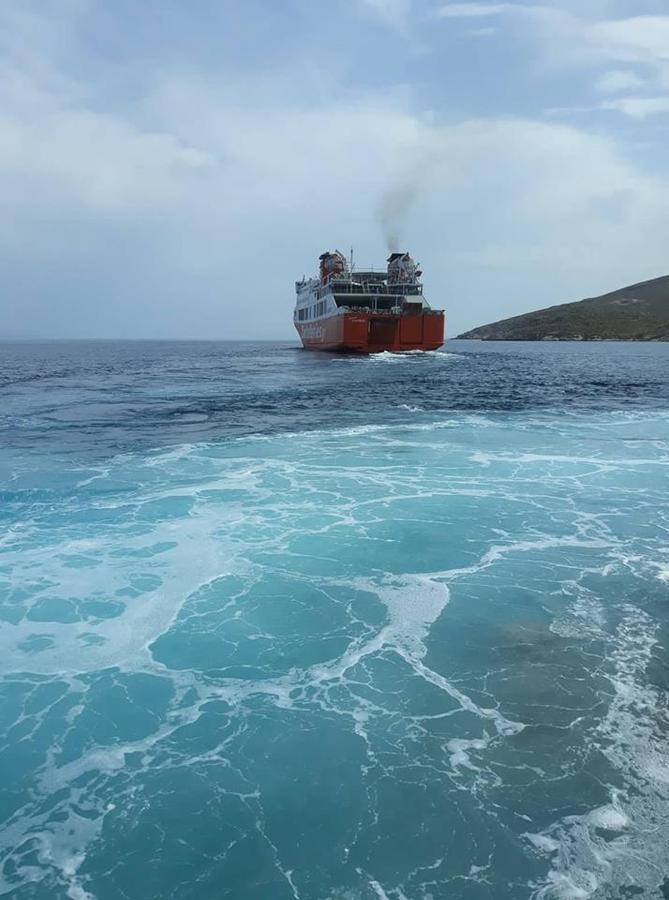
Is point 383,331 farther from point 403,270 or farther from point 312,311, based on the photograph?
point 312,311

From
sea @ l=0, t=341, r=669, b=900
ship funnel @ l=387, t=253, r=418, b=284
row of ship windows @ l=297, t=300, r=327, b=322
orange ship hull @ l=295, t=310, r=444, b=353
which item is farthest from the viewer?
row of ship windows @ l=297, t=300, r=327, b=322

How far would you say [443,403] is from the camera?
3500 centimetres

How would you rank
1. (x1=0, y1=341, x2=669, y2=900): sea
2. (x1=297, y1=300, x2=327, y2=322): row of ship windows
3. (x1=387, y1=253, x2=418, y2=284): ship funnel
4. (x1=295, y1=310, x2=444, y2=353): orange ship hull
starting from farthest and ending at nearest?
(x1=297, y1=300, x2=327, y2=322): row of ship windows → (x1=387, y1=253, x2=418, y2=284): ship funnel → (x1=295, y1=310, x2=444, y2=353): orange ship hull → (x1=0, y1=341, x2=669, y2=900): sea

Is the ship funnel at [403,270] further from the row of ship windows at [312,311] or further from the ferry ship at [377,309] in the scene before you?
the row of ship windows at [312,311]

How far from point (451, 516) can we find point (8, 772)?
1034 cm

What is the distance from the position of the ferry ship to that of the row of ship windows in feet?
3.18

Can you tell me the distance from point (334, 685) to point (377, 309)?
65.5 metres

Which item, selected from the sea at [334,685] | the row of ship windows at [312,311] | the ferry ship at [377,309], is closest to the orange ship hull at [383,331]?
the ferry ship at [377,309]

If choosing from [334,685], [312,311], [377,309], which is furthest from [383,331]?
[334,685]

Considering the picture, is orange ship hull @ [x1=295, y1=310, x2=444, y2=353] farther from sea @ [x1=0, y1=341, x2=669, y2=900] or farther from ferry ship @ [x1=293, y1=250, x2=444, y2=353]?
sea @ [x1=0, y1=341, x2=669, y2=900]

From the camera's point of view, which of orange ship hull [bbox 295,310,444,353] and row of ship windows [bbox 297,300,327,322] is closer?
orange ship hull [bbox 295,310,444,353]

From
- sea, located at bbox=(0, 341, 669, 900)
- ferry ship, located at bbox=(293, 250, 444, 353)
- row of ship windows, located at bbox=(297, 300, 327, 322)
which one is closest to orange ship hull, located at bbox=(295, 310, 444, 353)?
ferry ship, located at bbox=(293, 250, 444, 353)

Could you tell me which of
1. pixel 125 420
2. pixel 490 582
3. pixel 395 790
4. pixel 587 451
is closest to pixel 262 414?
pixel 125 420

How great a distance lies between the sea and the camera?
540 cm
